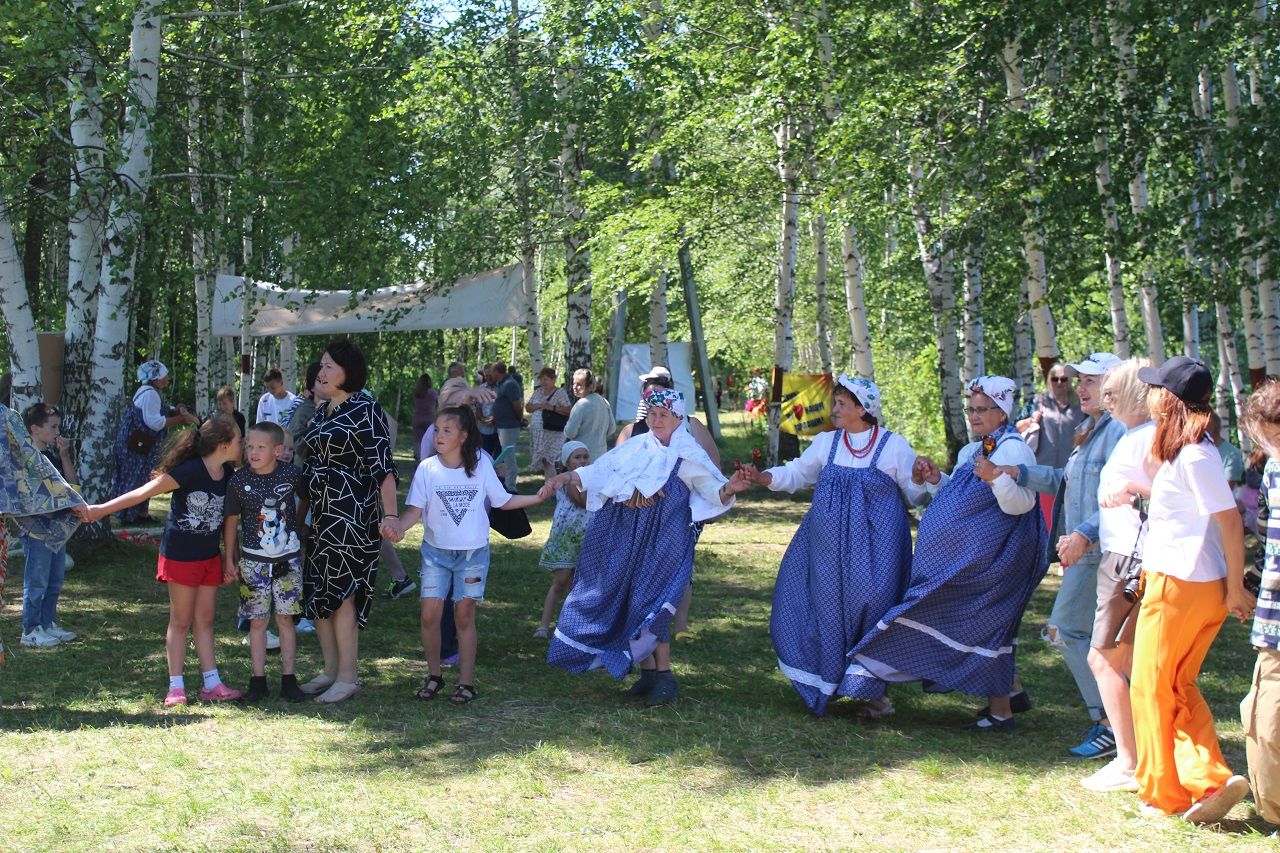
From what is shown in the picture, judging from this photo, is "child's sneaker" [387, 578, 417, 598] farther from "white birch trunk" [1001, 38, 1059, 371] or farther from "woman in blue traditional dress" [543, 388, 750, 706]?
"white birch trunk" [1001, 38, 1059, 371]

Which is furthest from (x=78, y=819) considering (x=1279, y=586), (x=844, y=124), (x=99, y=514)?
(x=844, y=124)

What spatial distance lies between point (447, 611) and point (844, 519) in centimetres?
262

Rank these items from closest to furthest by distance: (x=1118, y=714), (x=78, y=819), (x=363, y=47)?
1. (x=78, y=819)
2. (x=1118, y=714)
3. (x=363, y=47)

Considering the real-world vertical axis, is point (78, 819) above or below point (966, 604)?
below

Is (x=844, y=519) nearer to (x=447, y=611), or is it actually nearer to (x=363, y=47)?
(x=447, y=611)

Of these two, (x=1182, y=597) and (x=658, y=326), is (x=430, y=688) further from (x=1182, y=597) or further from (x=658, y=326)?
(x=658, y=326)

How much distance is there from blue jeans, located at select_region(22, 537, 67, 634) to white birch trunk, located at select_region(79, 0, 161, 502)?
2863mm

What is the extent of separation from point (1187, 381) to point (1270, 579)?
75cm

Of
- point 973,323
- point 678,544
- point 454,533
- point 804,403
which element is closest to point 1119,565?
point 678,544

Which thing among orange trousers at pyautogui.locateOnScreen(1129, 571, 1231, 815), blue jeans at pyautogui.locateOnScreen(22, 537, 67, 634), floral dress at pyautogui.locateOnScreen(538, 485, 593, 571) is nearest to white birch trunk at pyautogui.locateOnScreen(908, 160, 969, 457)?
floral dress at pyautogui.locateOnScreen(538, 485, 593, 571)

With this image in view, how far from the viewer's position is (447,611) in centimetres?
776

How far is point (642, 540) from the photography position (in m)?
6.71

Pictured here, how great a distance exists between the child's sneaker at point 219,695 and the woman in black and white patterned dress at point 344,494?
416 millimetres

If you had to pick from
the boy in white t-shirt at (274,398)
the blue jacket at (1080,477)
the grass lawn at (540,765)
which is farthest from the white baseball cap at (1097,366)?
the boy in white t-shirt at (274,398)
